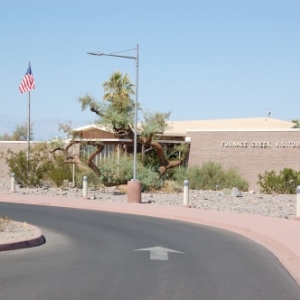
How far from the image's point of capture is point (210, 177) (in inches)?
1726

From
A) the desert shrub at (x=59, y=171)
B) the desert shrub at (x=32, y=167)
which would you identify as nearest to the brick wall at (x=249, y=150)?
the desert shrub at (x=59, y=171)

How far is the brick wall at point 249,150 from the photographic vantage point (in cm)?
4334

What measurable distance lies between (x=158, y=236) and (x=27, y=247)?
170 inches

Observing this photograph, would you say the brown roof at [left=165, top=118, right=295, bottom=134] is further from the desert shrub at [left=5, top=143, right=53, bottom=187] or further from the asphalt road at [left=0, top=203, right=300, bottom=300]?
the asphalt road at [left=0, top=203, right=300, bottom=300]

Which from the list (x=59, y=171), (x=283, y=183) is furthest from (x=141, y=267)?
(x=59, y=171)

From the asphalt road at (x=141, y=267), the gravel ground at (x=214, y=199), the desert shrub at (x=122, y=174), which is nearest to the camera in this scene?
the asphalt road at (x=141, y=267)

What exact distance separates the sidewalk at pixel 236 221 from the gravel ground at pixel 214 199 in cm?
181

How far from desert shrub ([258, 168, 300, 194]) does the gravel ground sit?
3.61m

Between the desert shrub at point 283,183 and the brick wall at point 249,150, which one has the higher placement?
the brick wall at point 249,150

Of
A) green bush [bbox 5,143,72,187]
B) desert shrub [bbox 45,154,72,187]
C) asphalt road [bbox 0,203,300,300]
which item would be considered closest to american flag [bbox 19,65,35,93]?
green bush [bbox 5,143,72,187]

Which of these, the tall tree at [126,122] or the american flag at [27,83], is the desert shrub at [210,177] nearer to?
the tall tree at [126,122]

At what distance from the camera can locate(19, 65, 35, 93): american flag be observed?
41781 mm

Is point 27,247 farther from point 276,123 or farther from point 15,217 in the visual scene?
point 276,123

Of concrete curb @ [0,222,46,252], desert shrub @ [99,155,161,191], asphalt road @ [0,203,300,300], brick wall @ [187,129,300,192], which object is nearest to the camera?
asphalt road @ [0,203,300,300]
